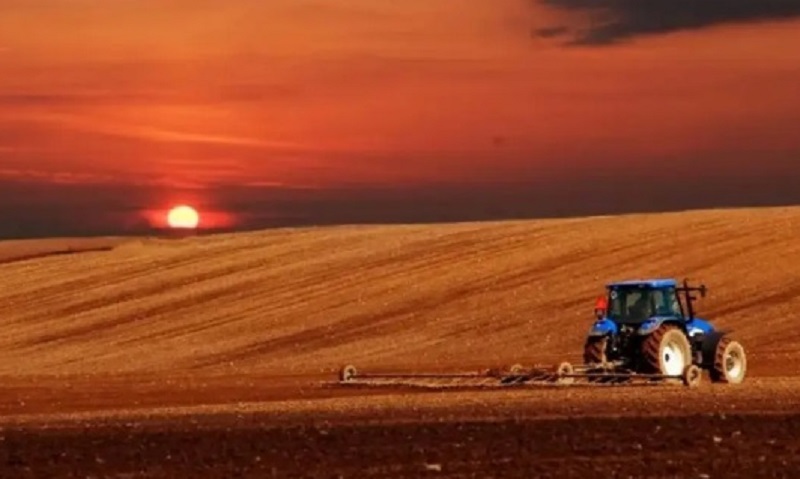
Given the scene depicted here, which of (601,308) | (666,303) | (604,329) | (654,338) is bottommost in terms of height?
(654,338)

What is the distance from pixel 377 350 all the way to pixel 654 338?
66.0 ft

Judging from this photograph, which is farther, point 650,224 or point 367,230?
point 367,230

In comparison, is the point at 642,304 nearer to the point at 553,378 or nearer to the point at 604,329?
the point at 604,329

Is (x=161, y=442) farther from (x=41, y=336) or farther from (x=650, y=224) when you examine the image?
(x=650, y=224)

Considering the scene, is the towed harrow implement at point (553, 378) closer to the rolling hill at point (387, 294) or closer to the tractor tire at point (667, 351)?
the tractor tire at point (667, 351)

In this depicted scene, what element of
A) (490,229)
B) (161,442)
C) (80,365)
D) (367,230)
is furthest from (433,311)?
(161,442)

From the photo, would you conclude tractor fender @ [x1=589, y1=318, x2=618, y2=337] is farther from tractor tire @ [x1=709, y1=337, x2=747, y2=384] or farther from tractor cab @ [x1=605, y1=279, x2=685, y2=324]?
tractor tire @ [x1=709, y1=337, x2=747, y2=384]

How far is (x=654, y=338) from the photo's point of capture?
131 ft

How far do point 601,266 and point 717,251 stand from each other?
4416 mm

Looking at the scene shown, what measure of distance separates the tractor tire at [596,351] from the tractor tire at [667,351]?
916 millimetres

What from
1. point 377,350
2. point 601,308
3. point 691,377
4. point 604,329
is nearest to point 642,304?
point 601,308

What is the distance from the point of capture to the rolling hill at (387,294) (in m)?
58.9

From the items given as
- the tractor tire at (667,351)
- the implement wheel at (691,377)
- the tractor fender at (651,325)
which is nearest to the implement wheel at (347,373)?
the tractor fender at (651,325)

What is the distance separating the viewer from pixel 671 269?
69500 mm
